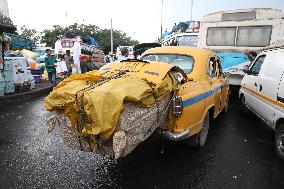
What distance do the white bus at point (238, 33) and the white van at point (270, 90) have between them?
3175 millimetres

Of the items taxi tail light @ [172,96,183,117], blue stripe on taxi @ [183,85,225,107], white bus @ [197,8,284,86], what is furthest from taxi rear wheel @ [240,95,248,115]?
taxi tail light @ [172,96,183,117]

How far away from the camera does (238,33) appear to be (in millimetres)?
11195

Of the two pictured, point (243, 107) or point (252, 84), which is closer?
point (252, 84)

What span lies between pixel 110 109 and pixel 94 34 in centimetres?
6227

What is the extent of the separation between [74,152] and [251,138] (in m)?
3.69

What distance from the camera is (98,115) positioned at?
3.07 metres

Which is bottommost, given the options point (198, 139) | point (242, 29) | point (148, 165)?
point (148, 165)

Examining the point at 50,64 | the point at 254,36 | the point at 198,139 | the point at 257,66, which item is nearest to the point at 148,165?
the point at 198,139

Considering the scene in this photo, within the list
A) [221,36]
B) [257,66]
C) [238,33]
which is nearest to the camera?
[257,66]

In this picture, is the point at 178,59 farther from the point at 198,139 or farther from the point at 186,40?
the point at 186,40

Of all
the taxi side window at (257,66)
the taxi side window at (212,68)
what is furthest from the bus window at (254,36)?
the taxi side window at (212,68)

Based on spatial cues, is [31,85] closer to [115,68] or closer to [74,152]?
[74,152]

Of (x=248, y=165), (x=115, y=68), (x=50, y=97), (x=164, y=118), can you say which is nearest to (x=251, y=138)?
(x=248, y=165)

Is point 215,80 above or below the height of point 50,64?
above
